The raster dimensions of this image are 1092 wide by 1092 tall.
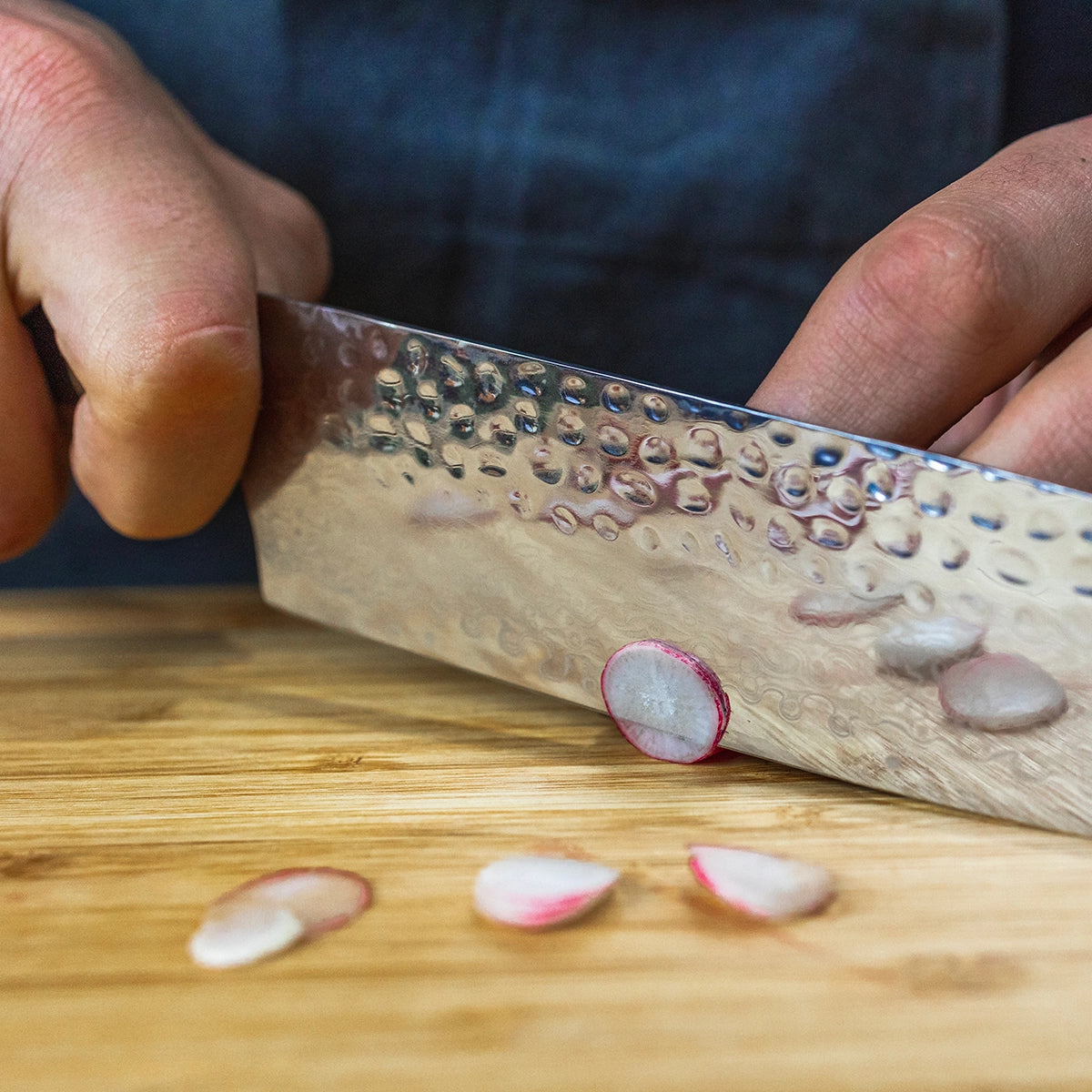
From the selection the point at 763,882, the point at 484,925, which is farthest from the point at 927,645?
the point at 484,925

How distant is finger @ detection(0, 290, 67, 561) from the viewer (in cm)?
70

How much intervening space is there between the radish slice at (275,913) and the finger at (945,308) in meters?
0.33

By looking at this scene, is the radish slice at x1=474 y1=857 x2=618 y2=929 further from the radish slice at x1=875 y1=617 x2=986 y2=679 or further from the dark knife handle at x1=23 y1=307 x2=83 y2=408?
the dark knife handle at x1=23 y1=307 x2=83 y2=408

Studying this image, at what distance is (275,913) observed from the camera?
0.46 meters

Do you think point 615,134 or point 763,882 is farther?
point 615,134

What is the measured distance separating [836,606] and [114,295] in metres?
0.44

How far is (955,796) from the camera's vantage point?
539 millimetres

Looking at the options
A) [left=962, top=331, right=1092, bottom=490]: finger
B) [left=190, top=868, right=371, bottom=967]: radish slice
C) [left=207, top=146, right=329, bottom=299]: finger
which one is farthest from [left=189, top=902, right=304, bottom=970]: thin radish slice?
[left=207, top=146, right=329, bottom=299]: finger

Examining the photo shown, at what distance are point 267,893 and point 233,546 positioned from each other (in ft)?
2.22

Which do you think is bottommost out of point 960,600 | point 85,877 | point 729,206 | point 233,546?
point 233,546

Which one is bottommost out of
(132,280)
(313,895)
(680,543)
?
(313,895)

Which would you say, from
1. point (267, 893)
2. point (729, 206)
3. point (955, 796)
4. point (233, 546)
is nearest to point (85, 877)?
point (267, 893)

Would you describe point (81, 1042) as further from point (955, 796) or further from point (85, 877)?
point (955, 796)

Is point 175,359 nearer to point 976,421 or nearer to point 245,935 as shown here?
point 245,935
